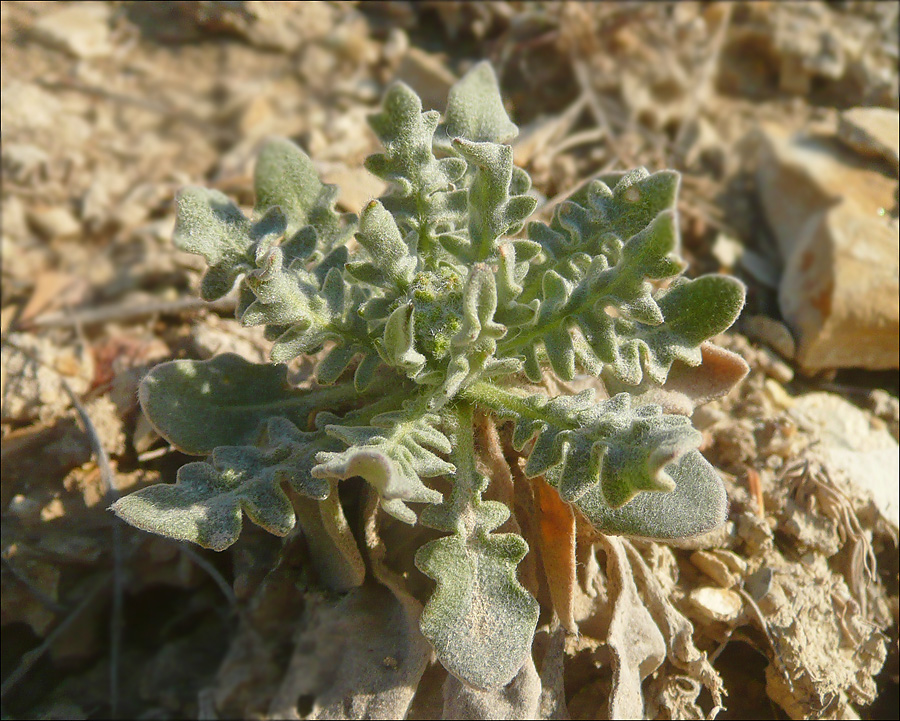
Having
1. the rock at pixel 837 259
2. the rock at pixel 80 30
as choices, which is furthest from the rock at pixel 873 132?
the rock at pixel 80 30

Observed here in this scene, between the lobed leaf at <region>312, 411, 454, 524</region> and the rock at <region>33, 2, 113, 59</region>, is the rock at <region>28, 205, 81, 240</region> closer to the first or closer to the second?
the rock at <region>33, 2, 113, 59</region>

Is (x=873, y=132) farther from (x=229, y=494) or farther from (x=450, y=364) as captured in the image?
(x=229, y=494)

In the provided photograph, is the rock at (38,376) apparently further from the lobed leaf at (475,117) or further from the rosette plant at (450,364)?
the lobed leaf at (475,117)

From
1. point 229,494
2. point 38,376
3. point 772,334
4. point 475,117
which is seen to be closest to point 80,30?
point 38,376

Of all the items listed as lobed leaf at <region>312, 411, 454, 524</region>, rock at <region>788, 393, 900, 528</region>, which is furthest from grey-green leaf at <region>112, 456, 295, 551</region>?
rock at <region>788, 393, 900, 528</region>

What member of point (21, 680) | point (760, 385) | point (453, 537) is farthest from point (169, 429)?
Result: point (760, 385)

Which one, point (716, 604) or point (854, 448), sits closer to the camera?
point (716, 604)

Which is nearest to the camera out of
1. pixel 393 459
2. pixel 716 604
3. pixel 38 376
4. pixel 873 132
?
pixel 393 459
